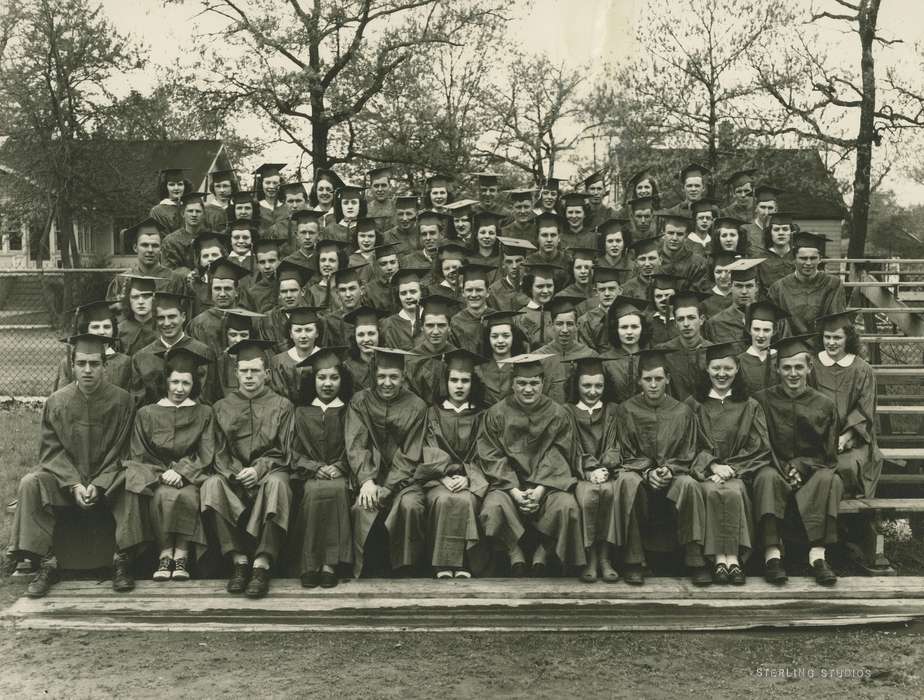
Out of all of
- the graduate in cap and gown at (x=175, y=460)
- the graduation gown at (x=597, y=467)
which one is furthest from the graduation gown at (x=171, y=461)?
the graduation gown at (x=597, y=467)

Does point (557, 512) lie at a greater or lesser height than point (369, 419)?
lesser

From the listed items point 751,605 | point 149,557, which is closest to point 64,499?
point 149,557

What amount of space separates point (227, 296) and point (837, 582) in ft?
17.9

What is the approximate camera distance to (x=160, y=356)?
712 centimetres

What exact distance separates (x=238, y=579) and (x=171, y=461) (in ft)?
3.47

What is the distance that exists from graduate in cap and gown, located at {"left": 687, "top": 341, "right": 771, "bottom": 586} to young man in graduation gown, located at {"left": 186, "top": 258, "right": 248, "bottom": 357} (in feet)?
13.5

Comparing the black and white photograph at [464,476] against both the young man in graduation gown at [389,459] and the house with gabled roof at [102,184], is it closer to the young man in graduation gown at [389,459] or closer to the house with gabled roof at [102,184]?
the young man in graduation gown at [389,459]

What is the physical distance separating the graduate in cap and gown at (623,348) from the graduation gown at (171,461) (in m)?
3.12

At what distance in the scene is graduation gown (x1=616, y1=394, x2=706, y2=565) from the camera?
19.6 ft

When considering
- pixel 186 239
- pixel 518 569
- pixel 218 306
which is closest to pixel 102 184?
pixel 186 239

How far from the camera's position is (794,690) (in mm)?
4660

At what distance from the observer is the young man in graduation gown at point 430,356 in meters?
7.22

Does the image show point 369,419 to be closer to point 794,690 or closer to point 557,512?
point 557,512

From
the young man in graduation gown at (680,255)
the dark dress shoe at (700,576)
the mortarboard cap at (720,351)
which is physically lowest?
the dark dress shoe at (700,576)
